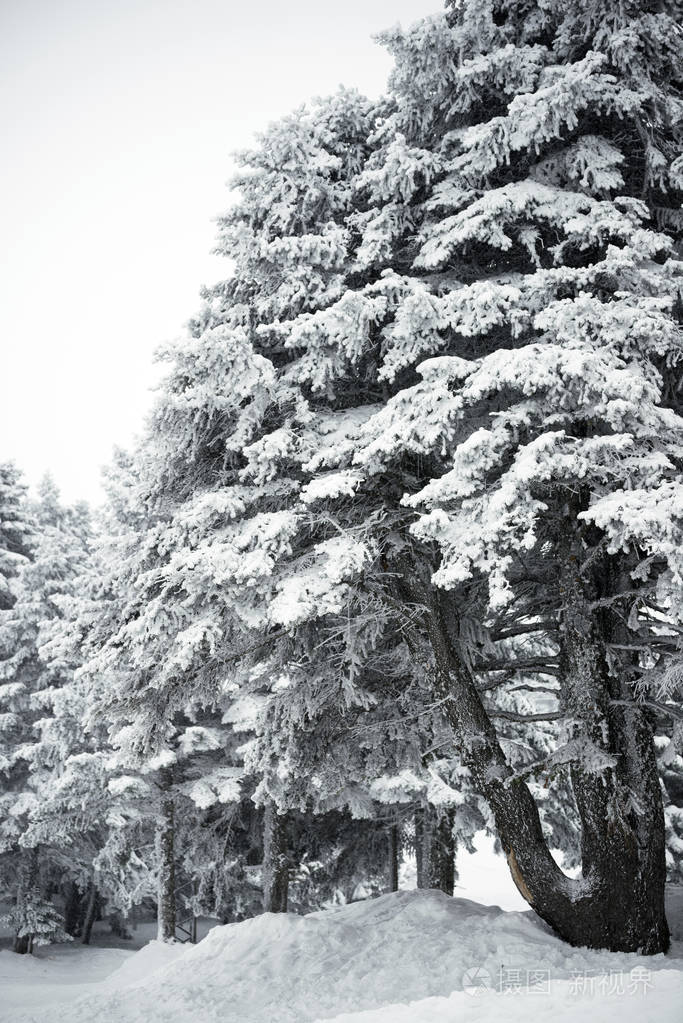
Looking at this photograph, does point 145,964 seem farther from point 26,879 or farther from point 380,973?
point 26,879

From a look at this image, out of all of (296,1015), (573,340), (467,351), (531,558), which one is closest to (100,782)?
(296,1015)

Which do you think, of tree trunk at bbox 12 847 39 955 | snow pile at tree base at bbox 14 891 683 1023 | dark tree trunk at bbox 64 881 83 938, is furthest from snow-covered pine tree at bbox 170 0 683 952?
dark tree trunk at bbox 64 881 83 938

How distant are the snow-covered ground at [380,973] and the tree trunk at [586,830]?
0.98 feet

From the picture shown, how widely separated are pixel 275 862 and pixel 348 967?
7.26 m

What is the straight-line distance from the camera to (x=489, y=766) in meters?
7.13

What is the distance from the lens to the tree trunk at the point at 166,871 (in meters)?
13.5

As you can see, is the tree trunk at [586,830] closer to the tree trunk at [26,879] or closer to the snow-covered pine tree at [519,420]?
the snow-covered pine tree at [519,420]

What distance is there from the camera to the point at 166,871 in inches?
542

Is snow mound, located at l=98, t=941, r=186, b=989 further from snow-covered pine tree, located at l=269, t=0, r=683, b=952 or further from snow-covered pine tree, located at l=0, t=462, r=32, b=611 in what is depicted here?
snow-covered pine tree, located at l=0, t=462, r=32, b=611

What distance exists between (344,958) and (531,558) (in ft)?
17.2

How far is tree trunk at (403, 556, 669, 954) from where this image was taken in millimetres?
6559

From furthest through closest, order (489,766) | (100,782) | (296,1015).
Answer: (100,782) → (489,766) → (296,1015)

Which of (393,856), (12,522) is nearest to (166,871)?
(393,856)

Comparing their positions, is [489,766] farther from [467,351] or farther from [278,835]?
[278,835]
